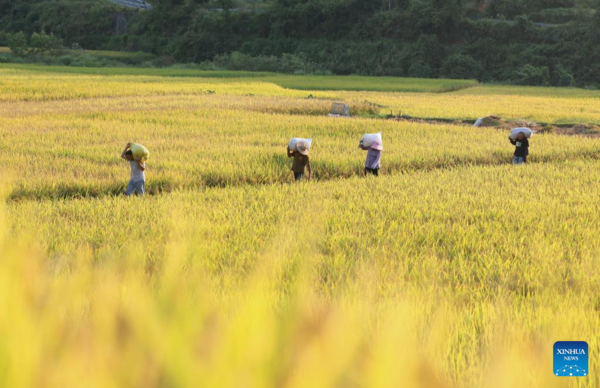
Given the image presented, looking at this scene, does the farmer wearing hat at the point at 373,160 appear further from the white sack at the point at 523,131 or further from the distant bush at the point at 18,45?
the distant bush at the point at 18,45

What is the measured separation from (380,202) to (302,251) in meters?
2.07

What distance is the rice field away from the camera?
219 centimetres

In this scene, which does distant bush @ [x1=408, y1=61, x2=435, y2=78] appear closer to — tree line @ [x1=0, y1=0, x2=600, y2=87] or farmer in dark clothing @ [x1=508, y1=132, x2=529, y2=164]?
tree line @ [x1=0, y1=0, x2=600, y2=87]

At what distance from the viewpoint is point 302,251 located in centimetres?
432

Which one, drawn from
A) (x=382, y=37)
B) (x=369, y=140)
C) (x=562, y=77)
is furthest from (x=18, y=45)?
(x=369, y=140)

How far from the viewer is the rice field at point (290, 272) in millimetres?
2189

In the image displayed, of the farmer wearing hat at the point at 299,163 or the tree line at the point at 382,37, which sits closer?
the farmer wearing hat at the point at 299,163

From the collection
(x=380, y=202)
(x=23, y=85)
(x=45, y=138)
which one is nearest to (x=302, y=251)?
(x=380, y=202)

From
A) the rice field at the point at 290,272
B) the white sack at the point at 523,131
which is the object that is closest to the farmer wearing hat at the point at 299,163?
the rice field at the point at 290,272

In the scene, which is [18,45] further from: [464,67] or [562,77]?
[562,77]

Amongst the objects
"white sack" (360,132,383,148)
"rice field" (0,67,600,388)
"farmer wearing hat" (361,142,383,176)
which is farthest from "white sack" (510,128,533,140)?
"white sack" (360,132,383,148)

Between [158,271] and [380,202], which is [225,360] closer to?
[158,271]

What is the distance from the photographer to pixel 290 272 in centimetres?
379

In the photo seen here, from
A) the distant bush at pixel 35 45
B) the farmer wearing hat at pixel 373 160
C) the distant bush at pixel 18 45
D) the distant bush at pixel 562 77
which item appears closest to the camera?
the farmer wearing hat at pixel 373 160
